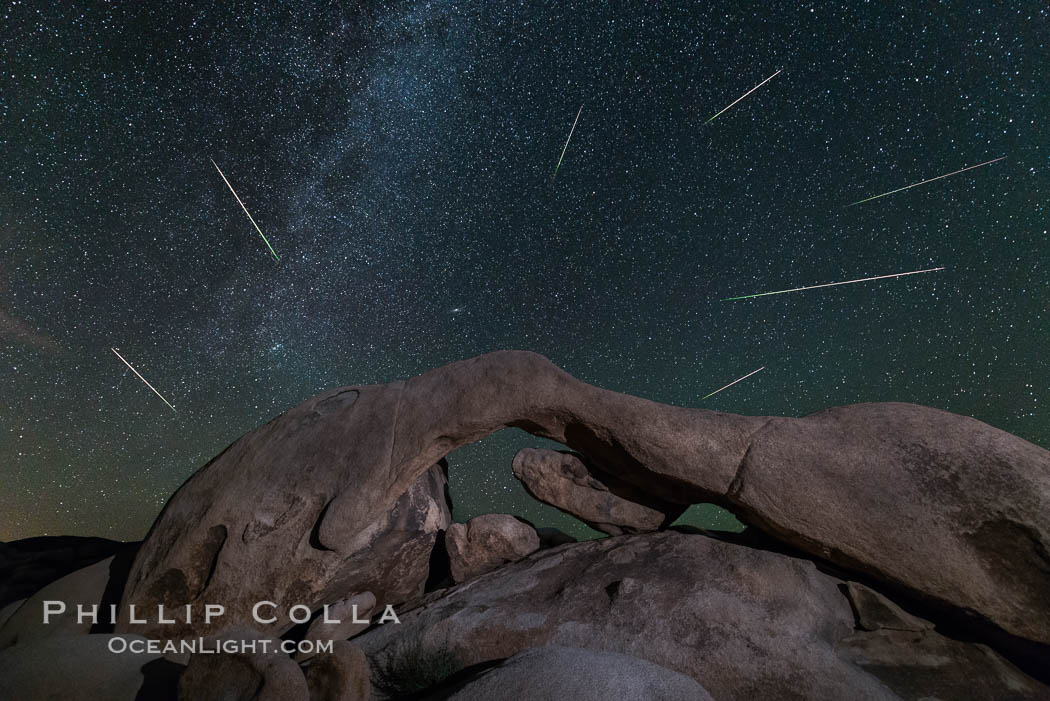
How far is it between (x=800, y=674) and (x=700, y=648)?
1.83 feet

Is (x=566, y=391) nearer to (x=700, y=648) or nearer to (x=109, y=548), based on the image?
(x=700, y=648)

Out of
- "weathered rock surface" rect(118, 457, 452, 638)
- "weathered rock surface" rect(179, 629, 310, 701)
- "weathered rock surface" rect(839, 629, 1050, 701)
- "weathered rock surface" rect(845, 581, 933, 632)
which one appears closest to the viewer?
"weathered rock surface" rect(179, 629, 310, 701)

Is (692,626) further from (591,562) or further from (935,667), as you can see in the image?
(935,667)

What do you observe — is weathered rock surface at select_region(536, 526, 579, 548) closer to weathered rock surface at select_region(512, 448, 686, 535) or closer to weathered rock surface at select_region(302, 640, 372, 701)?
weathered rock surface at select_region(512, 448, 686, 535)

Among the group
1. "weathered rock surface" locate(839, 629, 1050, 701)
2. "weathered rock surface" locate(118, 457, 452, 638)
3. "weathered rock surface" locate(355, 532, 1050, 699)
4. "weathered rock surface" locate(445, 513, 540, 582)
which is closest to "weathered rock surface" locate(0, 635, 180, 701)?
"weathered rock surface" locate(118, 457, 452, 638)

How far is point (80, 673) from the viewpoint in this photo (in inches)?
121

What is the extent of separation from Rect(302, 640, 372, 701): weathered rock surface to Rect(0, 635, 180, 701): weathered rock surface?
122 cm

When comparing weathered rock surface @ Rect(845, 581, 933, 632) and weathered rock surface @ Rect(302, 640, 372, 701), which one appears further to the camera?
weathered rock surface @ Rect(845, 581, 933, 632)

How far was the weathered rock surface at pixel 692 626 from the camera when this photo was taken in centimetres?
288

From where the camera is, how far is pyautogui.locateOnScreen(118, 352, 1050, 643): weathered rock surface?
119 inches

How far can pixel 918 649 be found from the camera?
10.0 ft

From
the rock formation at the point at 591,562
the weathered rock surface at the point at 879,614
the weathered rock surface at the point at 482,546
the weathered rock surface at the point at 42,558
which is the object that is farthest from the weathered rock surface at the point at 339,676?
the weathered rock surface at the point at 42,558

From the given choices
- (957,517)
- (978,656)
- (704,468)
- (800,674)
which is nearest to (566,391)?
(704,468)

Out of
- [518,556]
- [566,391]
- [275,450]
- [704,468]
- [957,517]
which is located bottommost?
[518,556]
